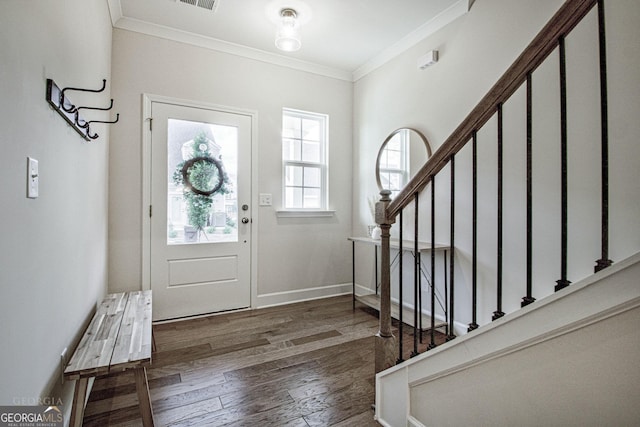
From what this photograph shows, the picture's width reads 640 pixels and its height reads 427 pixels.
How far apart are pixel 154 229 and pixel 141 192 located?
36cm

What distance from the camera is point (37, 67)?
112 centimetres

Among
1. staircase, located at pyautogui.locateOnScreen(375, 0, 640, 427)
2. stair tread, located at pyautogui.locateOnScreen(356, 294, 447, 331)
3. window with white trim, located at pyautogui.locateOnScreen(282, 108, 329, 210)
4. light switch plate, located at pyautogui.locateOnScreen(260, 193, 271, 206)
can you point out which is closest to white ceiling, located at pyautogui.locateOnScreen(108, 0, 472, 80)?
window with white trim, located at pyautogui.locateOnScreen(282, 108, 329, 210)

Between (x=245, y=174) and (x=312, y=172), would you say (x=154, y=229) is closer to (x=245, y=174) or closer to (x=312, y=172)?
(x=245, y=174)

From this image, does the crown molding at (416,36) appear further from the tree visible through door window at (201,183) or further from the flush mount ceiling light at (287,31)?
the tree visible through door window at (201,183)

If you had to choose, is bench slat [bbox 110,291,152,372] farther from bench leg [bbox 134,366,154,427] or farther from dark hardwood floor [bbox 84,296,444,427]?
dark hardwood floor [bbox 84,296,444,427]

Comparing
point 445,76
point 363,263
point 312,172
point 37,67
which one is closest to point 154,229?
point 312,172

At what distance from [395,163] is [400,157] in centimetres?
10

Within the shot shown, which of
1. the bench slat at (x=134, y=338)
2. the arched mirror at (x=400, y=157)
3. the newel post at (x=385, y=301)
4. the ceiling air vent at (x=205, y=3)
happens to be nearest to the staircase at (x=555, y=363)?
the newel post at (x=385, y=301)

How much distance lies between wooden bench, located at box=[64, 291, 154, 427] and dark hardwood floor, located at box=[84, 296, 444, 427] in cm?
40

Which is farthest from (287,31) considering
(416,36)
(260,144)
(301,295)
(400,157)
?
(301,295)

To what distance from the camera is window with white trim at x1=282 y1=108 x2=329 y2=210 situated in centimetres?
368

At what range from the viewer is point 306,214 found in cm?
373

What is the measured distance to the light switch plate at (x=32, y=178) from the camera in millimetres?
1047

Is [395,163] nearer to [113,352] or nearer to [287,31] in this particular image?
[287,31]
